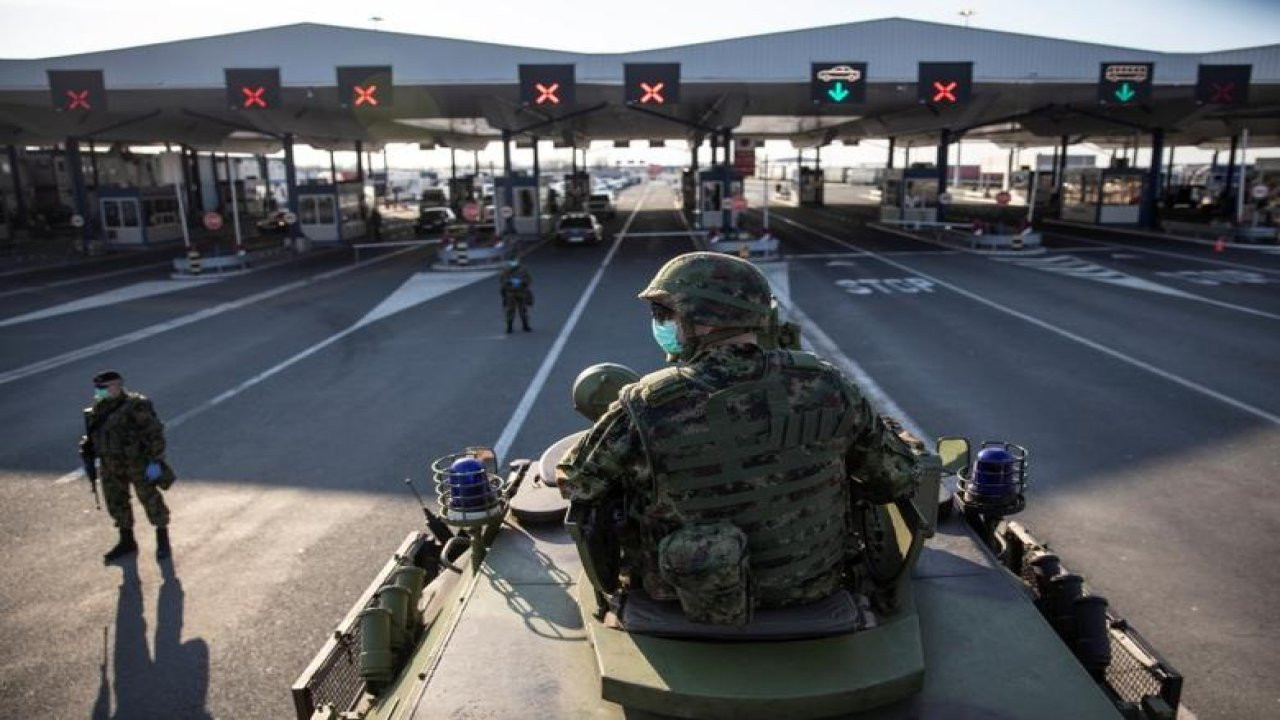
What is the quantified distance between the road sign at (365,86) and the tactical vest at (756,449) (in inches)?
1159

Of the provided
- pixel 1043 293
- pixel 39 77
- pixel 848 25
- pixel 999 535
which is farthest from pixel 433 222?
pixel 999 535

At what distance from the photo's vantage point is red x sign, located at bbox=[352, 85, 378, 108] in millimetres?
29438

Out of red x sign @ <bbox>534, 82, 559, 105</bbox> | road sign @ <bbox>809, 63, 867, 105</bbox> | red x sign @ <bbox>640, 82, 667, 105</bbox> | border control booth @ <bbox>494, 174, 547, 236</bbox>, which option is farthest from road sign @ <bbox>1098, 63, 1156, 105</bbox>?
border control booth @ <bbox>494, 174, 547, 236</bbox>

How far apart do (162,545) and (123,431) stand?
3.72ft

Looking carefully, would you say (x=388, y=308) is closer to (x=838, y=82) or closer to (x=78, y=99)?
(x=838, y=82)

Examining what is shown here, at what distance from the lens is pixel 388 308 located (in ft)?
72.2

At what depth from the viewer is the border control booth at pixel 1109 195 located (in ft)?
143

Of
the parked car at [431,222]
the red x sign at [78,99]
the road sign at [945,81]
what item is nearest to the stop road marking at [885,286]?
the road sign at [945,81]

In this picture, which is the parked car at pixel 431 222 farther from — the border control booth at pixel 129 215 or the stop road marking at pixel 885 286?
the stop road marking at pixel 885 286

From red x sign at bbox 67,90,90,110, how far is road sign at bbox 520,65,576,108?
53.2ft

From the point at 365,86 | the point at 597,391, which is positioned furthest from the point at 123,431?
the point at 365,86

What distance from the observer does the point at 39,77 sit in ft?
106

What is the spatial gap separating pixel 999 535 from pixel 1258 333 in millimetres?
15200

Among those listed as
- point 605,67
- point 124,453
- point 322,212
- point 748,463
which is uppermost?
point 605,67
